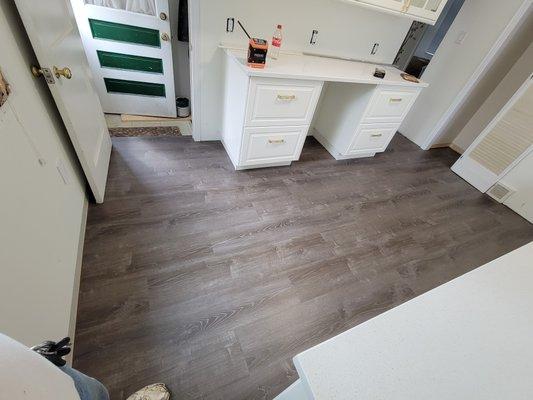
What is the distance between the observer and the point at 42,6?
1.10 meters

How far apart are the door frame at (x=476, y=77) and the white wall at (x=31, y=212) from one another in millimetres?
3592

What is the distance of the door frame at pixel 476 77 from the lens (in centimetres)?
218

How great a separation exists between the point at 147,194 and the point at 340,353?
173 cm

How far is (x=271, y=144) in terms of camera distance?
6.76 ft

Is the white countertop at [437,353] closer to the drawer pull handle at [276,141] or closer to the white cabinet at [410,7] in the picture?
the drawer pull handle at [276,141]

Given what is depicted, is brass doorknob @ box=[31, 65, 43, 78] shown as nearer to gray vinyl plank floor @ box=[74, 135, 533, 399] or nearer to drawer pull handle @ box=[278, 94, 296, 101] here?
gray vinyl plank floor @ box=[74, 135, 533, 399]

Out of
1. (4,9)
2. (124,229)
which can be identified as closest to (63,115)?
(4,9)

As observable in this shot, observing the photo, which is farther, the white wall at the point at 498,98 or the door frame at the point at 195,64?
the white wall at the point at 498,98

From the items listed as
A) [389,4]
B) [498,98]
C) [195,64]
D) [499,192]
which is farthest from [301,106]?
[498,98]

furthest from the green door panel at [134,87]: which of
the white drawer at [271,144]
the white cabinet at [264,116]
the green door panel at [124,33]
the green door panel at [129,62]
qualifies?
the white drawer at [271,144]

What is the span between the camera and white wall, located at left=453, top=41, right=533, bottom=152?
2595 millimetres

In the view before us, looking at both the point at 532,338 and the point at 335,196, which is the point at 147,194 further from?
the point at 532,338

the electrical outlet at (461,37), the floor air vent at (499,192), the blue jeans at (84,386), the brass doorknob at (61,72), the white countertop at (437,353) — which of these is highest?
the electrical outlet at (461,37)

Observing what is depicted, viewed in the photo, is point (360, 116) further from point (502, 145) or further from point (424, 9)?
point (502, 145)
